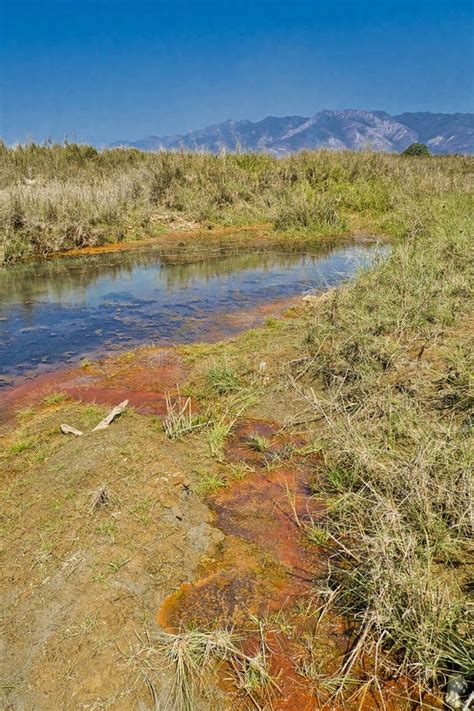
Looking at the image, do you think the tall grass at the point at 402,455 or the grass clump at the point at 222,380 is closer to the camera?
the tall grass at the point at 402,455

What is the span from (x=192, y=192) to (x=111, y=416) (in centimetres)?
1294

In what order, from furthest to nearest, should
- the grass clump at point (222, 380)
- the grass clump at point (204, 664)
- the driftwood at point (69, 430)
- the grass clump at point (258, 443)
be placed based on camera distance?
the grass clump at point (222, 380) < the driftwood at point (69, 430) < the grass clump at point (258, 443) < the grass clump at point (204, 664)

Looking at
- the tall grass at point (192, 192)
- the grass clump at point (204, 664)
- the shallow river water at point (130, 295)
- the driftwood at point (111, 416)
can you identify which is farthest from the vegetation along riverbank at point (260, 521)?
the tall grass at point (192, 192)

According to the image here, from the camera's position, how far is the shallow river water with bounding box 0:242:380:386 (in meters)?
6.53

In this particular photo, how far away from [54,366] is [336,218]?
10941 millimetres

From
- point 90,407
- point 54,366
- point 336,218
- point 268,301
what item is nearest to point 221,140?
point 336,218

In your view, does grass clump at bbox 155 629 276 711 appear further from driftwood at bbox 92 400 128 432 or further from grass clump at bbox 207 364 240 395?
grass clump at bbox 207 364 240 395

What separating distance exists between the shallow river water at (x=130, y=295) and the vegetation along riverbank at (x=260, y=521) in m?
0.79

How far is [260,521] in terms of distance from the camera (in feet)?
10.0

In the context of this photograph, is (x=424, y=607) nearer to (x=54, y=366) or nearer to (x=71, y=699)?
(x=71, y=699)

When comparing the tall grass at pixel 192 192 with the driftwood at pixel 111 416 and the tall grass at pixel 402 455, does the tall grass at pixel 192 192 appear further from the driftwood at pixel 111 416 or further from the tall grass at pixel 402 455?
the driftwood at pixel 111 416

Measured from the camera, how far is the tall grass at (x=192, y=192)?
1192 centimetres

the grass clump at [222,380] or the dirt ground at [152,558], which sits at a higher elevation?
the grass clump at [222,380]

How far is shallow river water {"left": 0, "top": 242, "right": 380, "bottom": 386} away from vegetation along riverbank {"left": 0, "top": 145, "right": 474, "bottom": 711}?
0.79 m
